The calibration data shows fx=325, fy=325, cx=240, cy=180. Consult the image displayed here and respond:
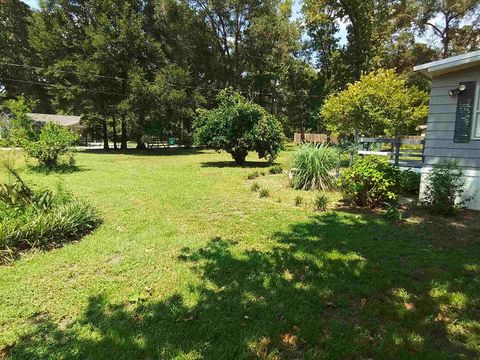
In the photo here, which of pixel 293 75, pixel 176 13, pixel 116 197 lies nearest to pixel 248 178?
pixel 116 197

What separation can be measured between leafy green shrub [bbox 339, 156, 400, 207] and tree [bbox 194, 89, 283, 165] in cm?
690

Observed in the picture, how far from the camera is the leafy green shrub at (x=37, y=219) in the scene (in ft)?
13.5

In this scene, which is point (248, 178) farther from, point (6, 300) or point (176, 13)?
point (176, 13)

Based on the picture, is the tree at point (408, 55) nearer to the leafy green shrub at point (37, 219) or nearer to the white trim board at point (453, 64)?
the white trim board at point (453, 64)

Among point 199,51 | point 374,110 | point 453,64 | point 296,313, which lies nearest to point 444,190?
point 453,64

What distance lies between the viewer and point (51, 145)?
11547 mm

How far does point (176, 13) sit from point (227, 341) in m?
26.9

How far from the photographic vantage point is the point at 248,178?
33.0 ft

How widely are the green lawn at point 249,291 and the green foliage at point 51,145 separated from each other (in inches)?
304

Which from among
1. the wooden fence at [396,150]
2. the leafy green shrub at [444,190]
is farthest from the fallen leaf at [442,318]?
the wooden fence at [396,150]

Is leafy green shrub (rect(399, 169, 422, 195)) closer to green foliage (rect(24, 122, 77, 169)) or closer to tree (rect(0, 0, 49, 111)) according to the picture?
green foliage (rect(24, 122, 77, 169))

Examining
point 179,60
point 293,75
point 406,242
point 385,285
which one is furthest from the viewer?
point 293,75

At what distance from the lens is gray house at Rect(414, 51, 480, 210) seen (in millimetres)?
6512

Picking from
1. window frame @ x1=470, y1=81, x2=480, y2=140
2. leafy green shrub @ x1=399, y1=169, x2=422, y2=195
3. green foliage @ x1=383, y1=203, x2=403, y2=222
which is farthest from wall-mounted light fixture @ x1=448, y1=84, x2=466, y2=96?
green foliage @ x1=383, y1=203, x2=403, y2=222
